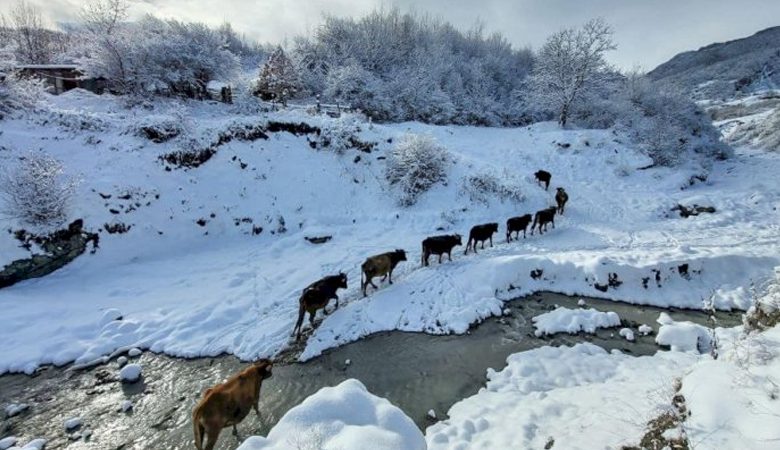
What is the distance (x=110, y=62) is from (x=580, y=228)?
29.3 metres

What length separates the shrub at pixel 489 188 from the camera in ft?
62.7

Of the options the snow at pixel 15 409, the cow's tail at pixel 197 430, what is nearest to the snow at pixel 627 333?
the cow's tail at pixel 197 430

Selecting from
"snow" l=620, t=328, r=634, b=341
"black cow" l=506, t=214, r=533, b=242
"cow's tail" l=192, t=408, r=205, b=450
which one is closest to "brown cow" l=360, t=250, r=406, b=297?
"black cow" l=506, t=214, r=533, b=242

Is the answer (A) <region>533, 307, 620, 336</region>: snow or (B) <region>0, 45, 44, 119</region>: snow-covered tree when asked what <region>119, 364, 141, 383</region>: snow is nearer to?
(A) <region>533, 307, 620, 336</region>: snow

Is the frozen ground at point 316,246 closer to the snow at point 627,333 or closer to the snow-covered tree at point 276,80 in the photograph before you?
the snow at point 627,333

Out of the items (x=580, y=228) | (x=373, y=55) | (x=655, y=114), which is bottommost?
(x=580, y=228)

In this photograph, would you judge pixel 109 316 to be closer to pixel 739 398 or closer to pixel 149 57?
pixel 739 398

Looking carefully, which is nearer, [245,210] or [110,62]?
[245,210]

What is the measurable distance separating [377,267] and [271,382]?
471 centimetres

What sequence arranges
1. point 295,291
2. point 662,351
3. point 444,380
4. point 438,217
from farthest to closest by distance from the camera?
point 438,217
point 295,291
point 662,351
point 444,380

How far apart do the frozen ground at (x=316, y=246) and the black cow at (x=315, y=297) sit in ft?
1.51

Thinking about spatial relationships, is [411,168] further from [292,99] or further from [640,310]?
[292,99]

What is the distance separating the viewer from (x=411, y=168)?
2006 centimetres

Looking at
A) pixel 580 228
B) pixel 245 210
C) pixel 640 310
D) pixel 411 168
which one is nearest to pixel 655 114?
pixel 580 228
